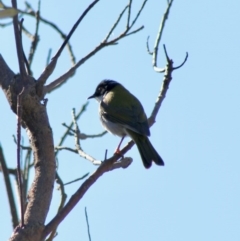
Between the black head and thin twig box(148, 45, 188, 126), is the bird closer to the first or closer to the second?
the black head

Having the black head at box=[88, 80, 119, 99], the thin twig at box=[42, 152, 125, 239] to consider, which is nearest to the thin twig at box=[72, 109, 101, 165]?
the thin twig at box=[42, 152, 125, 239]

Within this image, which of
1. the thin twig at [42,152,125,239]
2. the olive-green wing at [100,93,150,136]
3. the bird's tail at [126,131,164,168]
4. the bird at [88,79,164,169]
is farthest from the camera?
the olive-green wing at [100,93,150,136]

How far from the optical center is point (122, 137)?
7.24 m

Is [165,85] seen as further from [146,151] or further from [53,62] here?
[146,151]

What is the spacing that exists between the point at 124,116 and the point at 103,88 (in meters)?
1.55

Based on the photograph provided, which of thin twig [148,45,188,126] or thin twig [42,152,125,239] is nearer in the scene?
thin twig [42,152,125,239]

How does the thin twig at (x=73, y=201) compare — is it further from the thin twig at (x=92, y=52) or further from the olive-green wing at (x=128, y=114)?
the olive-green wing at (x=128, y=114)

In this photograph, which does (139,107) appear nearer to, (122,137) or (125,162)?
(122,137)

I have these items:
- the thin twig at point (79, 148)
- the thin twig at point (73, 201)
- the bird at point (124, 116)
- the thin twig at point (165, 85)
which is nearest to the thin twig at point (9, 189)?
the thin twig at point (73, 201)

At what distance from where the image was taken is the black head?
8.68 meters

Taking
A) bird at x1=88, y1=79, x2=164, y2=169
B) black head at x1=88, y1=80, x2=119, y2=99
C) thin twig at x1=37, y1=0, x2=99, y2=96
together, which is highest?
black head at x1=88, y1=80, x2=119, y2=99

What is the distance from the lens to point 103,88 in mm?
8773

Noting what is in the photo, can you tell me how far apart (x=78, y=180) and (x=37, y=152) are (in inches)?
47.7

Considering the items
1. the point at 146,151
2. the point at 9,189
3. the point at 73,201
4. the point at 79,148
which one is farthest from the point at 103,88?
the point at 9,189
